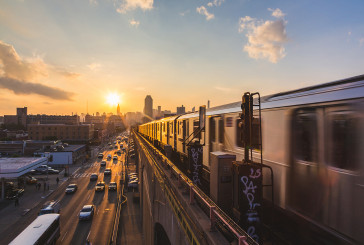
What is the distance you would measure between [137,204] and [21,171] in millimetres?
15986

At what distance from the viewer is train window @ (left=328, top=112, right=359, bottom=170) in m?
3.41

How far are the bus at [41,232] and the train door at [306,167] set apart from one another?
1592 centimetres

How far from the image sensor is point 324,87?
3969mm

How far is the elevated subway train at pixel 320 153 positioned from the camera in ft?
10.9

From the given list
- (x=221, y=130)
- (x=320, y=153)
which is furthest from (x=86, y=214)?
(x=320, y=153)

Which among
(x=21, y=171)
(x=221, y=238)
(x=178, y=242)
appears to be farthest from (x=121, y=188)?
(x=221, y=238)

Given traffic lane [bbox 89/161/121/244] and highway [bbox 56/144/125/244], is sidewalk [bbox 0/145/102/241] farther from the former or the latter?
traffic lane [bbox 89/161/121/244]

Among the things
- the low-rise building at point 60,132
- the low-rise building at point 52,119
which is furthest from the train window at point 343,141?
the low-rise building at point 52,119

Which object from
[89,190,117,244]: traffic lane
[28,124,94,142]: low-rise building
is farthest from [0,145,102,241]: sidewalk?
[28,124,94,142]: low-rise building

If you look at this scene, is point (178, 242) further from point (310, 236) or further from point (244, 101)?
point (244, 101)

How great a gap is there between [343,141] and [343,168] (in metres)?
0.49

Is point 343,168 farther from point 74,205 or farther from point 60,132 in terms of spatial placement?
point 60,132

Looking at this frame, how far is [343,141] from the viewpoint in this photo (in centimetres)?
362

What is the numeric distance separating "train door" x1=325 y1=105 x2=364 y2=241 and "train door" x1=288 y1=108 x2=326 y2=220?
181mm
